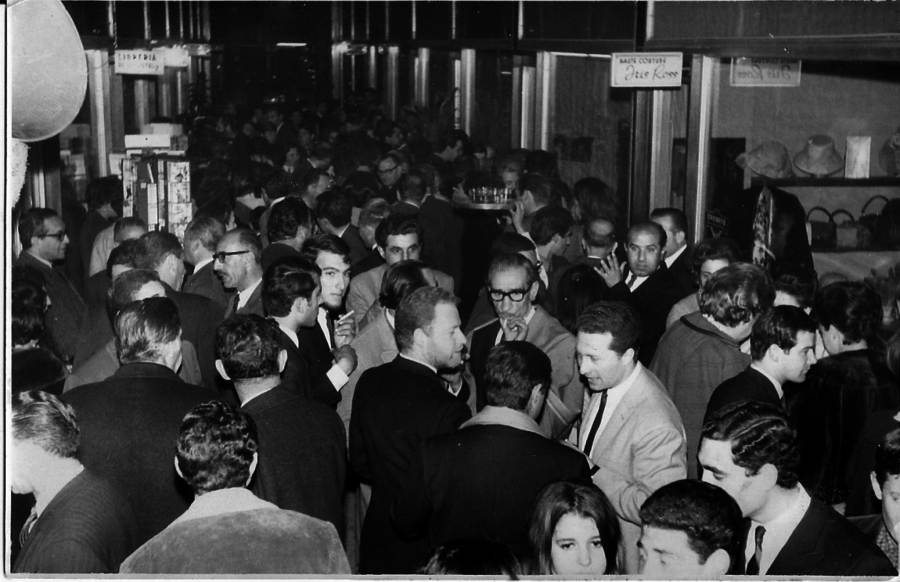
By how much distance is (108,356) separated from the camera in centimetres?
422

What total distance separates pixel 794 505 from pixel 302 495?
165cm

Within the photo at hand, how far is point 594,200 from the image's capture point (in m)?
7.68

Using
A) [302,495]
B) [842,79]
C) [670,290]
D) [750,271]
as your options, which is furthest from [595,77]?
[302,495]

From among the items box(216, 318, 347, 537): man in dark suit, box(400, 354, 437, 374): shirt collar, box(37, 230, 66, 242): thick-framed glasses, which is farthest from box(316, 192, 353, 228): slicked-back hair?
box(216, 318, 347, 537): man in dark suit

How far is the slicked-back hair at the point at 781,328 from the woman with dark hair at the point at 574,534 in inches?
51.4

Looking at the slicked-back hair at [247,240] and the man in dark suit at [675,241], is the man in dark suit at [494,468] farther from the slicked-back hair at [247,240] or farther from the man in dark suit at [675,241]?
the man in dark suit at [675,241]

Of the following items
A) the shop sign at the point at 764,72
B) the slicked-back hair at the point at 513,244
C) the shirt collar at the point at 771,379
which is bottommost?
the shirt collar at the point at 771,379

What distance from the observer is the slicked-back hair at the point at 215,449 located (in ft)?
9.30

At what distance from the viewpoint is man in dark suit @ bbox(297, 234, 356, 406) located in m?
4.57

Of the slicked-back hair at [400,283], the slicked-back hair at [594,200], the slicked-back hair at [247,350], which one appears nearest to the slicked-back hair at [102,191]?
the slicked-back hair at [400,283]

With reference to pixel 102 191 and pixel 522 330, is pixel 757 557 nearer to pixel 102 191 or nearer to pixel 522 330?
pixel 522 330

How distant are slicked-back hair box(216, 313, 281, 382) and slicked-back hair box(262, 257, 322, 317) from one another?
824mm

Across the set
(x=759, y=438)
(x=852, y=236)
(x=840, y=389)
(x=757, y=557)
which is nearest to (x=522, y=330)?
(x=840, y=389)

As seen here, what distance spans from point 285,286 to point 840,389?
7.88ft
